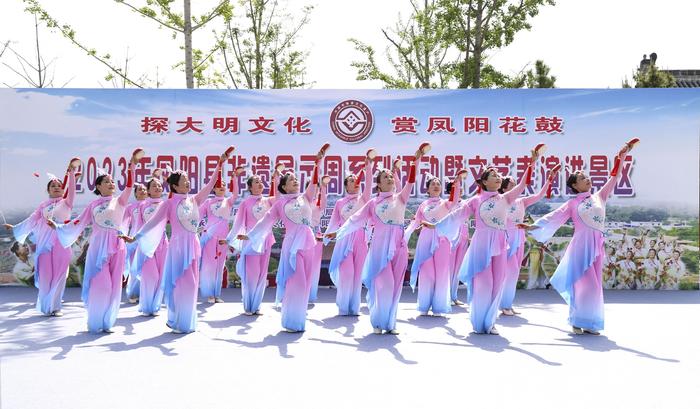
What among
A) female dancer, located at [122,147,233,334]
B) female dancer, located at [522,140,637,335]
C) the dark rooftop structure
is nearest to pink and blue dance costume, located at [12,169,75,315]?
female dancer, located at [122,147,233,334]

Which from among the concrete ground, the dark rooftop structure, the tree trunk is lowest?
the concrete ground

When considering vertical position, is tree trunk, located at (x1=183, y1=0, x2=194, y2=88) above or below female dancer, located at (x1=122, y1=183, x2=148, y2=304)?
above

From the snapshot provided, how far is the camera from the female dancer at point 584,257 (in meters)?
5.65

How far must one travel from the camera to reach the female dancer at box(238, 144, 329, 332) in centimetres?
571

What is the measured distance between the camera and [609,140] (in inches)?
354

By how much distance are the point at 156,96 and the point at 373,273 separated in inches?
189

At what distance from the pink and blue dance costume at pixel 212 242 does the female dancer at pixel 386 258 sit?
2.53m

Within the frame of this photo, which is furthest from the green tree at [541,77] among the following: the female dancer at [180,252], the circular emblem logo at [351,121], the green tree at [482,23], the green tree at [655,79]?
the female dancer at [180,252]

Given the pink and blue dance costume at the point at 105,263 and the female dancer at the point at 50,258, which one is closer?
the pink and blue dance costume at the point at 105,263

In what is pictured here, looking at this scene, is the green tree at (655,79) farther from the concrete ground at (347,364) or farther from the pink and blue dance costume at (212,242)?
the pink and blue dance costume at (212,242)

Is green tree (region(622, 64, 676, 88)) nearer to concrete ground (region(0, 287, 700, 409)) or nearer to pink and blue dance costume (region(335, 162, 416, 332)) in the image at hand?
concrete ground (region(0, 287, 700, 409))

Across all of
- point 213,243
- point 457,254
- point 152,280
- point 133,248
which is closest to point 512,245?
point 457,254

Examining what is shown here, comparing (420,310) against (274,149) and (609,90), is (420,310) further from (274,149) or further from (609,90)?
(609,90)

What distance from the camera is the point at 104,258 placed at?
5.68 m
